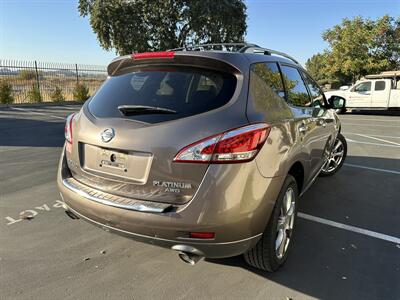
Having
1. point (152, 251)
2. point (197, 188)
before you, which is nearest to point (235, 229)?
point (197, 188)

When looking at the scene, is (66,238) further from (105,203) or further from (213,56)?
(213,56)

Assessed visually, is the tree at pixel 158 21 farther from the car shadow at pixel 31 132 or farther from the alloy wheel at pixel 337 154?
the alloy wheel at pixel 337 154

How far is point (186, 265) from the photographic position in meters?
2.92

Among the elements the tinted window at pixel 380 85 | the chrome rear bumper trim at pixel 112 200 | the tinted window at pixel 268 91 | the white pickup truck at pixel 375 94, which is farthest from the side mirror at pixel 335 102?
the tinted window at pixel 380 85

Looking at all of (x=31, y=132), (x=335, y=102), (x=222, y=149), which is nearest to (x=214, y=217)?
(x=222, y=149)

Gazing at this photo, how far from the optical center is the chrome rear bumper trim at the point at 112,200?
2268 millimetres

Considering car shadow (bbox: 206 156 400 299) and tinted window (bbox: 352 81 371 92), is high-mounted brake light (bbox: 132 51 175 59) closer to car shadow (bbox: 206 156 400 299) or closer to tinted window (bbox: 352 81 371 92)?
car shadow (bbox: 206 156 400 299)

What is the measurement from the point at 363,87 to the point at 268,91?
1769 centimetres

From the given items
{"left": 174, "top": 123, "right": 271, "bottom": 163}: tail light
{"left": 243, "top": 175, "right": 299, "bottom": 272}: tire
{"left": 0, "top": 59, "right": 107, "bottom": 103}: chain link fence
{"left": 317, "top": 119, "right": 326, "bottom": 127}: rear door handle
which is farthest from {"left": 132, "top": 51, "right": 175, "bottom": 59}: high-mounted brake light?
{"left": 0, "top": 59, "right": 107, "bottom": 103}: chain link fence

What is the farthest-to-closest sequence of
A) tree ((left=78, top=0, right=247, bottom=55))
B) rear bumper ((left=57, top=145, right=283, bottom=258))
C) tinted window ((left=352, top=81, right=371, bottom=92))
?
tree ((left=78, top=0, right=247, bottom=55)) < tinted window ((left=352, top=81, right=371, bottom=92)) < rear bumper ((left=57, top=145, right=283, bottom=258))

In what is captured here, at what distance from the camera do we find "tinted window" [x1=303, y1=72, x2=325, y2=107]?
4.14m

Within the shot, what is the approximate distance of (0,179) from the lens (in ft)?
16.3

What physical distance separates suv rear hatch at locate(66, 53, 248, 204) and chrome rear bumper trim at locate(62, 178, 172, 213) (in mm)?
36

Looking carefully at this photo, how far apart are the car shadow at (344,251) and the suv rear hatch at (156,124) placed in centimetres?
115
